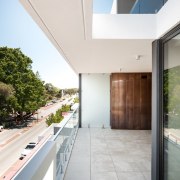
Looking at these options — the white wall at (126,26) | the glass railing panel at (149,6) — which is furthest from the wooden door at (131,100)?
the white wall at (126,26)

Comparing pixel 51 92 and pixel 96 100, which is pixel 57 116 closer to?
pixel 96 100

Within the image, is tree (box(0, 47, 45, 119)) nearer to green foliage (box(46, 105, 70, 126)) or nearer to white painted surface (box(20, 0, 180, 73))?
green foliage (box(46, 105, 70, 126))

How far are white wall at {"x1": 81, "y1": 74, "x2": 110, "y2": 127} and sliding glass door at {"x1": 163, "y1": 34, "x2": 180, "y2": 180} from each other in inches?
258

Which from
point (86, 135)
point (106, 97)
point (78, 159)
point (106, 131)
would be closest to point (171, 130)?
point (78, 159)

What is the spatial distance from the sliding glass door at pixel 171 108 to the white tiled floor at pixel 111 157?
1.35m

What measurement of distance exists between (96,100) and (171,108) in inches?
275

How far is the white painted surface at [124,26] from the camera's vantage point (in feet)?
10.4

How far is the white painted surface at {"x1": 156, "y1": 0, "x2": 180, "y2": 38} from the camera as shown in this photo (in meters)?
2.45

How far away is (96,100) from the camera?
9766 mm

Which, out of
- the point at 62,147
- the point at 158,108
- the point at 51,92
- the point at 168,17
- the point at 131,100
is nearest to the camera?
the point at 168,17

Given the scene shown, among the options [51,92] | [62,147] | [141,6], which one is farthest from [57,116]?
[51,92]

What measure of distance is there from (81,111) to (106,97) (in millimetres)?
1286

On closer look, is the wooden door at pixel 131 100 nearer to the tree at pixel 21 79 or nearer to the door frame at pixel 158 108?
the door frame at pixel 158 108

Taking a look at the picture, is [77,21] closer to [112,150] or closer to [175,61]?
[175,61]
